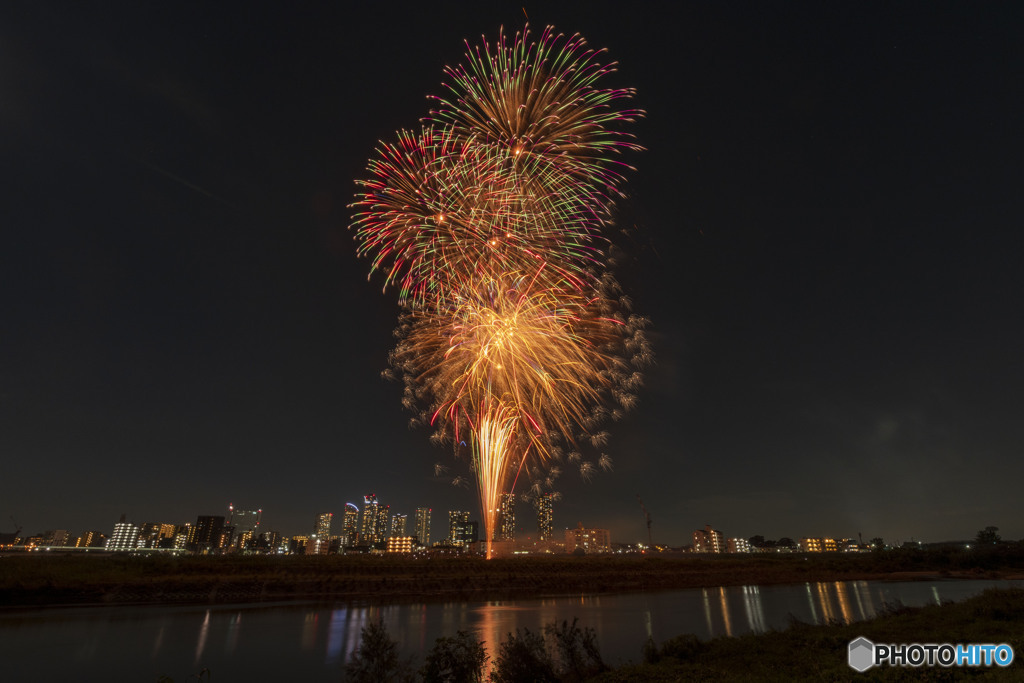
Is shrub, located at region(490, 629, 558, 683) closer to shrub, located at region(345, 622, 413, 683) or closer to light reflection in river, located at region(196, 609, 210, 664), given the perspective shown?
shrub, located at region(345, 622, 413, 683)

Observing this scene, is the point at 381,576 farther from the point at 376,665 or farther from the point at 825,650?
the point at 825,650

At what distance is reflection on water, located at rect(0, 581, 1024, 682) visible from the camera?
19.8 metres

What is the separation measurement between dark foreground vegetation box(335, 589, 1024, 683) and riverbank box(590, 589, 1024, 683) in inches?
0.9

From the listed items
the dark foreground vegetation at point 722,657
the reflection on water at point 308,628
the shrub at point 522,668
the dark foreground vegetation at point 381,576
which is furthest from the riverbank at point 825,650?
the dark foreground vegetation at point 381,576

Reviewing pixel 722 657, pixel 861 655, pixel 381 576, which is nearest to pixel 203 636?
pixel 381 576

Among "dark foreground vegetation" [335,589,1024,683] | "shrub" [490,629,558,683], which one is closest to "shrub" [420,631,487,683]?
"dark foreground vegetation" [335,589,1024,683]

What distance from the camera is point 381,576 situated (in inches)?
1876

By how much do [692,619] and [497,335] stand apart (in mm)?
20803

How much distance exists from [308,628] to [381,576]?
20.8 metres

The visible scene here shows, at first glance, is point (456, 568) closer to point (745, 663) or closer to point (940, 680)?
point (745, 663)

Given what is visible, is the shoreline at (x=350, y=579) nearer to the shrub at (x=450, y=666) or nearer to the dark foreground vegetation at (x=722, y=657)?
the dark foreground vegetation at (x=722, y=657)

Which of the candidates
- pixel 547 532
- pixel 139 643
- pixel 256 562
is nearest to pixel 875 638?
pixel 139 643

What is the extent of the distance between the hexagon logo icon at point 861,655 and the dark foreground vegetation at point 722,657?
0.25 meters
